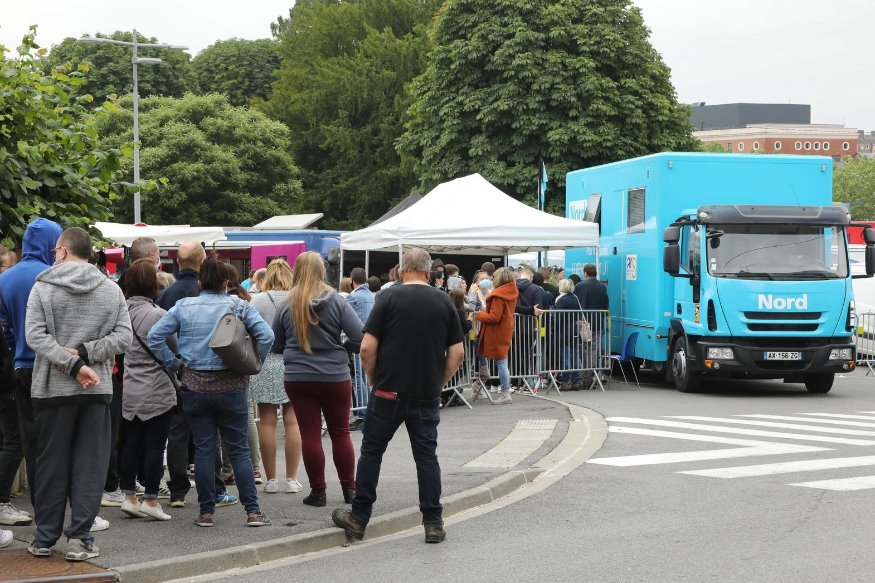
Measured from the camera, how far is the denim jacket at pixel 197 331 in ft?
26.7

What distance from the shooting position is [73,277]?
719 cm

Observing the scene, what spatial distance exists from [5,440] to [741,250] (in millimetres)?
12168

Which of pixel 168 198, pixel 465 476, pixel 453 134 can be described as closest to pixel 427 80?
pixel 453 134

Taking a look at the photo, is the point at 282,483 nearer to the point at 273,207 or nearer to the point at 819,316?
the point at 819,316

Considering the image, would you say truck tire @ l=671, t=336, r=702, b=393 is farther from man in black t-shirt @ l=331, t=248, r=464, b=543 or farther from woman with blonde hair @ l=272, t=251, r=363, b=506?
man in black t-shirt @ l=331, t=248, r=464, b=543

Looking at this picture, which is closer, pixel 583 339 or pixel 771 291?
pixel 771 291

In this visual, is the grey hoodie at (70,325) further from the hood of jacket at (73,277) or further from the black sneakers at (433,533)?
the black sneakers at (433,533)

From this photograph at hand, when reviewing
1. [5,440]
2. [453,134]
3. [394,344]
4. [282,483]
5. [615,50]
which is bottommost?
[282,483]

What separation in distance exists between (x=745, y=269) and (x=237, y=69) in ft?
191

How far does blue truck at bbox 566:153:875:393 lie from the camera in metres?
17.7

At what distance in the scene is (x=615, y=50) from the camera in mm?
40281

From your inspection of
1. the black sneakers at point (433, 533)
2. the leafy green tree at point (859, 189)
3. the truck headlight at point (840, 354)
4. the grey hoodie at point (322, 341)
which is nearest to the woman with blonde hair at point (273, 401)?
the grey hoodie at point (322, 341)

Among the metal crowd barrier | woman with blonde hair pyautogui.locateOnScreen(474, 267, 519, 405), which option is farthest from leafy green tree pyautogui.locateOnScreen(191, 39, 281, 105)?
woman with blonde hair pyautogui.locateOnScreen(474, 267, 519, 405)

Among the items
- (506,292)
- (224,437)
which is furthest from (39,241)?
(506,292)
